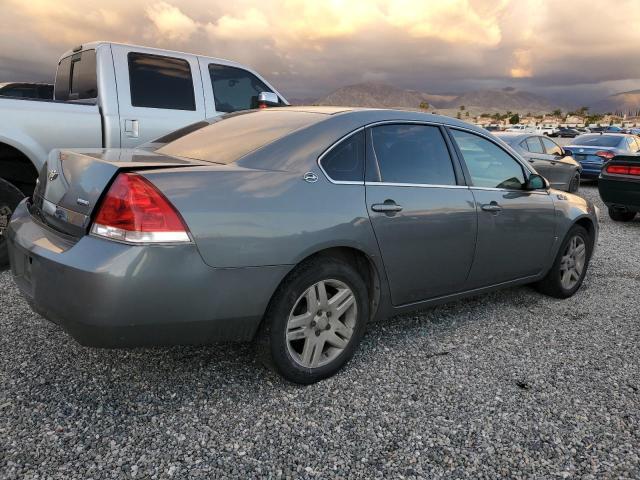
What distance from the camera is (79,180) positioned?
2682 millimetres

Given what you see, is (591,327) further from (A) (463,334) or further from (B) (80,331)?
(B) (80,331)

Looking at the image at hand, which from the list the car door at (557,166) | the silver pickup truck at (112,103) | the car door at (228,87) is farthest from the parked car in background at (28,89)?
the car door at (557,166)

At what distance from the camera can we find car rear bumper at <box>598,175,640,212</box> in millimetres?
8648

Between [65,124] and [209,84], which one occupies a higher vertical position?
[209,84]

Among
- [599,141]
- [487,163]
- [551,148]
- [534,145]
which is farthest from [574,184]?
[487,163]

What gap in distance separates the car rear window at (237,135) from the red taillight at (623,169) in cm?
725

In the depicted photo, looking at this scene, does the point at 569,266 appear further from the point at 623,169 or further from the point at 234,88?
the point at 623,169

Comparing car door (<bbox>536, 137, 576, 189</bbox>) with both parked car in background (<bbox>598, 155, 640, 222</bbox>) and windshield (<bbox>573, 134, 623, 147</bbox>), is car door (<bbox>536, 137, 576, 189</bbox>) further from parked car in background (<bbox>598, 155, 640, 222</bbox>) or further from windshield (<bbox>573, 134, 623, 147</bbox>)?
windshield (<bbox>573, 134, 623, 147</bbox>)

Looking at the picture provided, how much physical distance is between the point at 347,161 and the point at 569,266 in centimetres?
278

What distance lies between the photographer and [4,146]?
4.59 m

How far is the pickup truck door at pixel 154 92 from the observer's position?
5234mm

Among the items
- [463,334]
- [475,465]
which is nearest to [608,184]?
[463,334]

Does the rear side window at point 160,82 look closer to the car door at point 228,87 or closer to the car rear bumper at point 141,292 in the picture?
the car door at point 228,87

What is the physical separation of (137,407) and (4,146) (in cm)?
307
